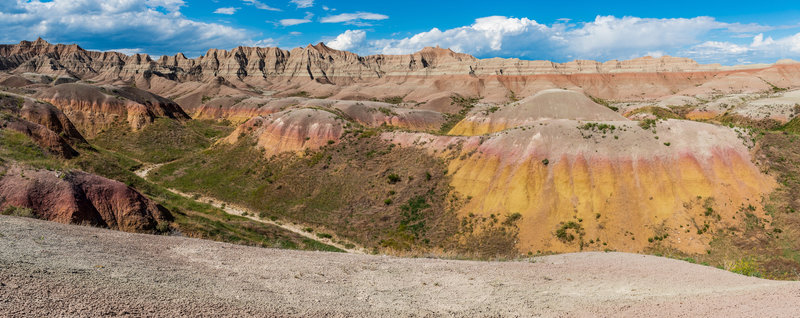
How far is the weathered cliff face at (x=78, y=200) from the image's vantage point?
19000 mm

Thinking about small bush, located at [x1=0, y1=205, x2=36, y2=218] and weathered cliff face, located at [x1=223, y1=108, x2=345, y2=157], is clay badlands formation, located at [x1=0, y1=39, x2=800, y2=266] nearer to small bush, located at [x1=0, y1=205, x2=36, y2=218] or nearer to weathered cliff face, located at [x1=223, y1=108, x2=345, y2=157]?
weathered cliff face, located at [x1=223, y1=108, x2=345, y2=157]

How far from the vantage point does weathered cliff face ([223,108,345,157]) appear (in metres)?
51.8

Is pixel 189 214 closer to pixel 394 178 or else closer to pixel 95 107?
pixel 394 178

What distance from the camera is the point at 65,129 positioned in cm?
5419

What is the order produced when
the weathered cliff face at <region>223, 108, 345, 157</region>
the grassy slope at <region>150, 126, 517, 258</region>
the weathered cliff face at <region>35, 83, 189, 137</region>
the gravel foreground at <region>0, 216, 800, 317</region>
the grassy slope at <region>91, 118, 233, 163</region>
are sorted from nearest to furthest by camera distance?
the gravel foreground at <region>0, 216, 800, 317</region> < the grassy slope at <region>150, 126, 517, 258</region> < the weathered cliff face at <region>223, 108, 345, 157</region> < the grassy slope at <region>91, 118, 233, 163</region> < the weathered cliff face at <region>35, 83, 189, 137</region>

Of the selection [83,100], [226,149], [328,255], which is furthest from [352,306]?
[83,100]

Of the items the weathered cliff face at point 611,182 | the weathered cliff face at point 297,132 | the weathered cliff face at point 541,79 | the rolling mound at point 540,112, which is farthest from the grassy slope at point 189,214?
the weathered cliff face at point 541,79

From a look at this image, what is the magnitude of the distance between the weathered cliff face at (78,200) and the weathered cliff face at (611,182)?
79.7 feet

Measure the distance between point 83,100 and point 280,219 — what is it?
63274mm

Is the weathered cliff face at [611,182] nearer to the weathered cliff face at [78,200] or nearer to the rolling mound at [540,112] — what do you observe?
the weathered cliff face at [78,200]

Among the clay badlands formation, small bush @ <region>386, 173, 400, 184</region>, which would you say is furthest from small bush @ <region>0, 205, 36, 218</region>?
small bush @ <region>386, 173, 400, 184</region>

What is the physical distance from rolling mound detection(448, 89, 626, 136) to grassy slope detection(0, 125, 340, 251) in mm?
44785

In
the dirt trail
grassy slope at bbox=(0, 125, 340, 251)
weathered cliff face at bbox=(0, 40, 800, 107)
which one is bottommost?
the dirt trail

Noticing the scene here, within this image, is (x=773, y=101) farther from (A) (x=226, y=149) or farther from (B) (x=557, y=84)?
(A) (x=226, y=149)
